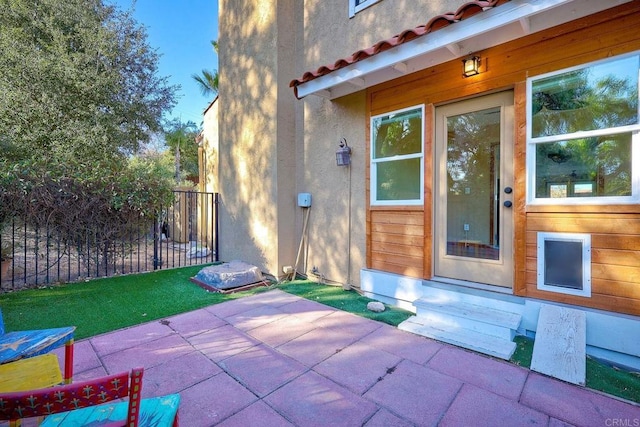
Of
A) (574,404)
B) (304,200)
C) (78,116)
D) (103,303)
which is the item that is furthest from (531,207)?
(78,116)

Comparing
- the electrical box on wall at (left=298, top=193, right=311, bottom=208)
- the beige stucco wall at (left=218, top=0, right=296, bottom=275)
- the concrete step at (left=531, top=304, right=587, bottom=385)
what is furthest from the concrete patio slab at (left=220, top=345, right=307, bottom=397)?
the electrical box on wall at (left=298, top=193, right=311, bottom=208)

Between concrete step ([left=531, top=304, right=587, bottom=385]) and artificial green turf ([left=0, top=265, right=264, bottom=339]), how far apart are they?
12.8 feet

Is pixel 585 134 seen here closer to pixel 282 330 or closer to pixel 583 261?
pixel 583 261

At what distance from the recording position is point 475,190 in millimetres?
3852

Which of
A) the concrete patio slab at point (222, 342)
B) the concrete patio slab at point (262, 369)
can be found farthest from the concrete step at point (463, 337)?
the concrete patio slab at point (222, 342)

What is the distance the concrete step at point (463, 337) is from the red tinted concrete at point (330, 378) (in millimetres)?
97

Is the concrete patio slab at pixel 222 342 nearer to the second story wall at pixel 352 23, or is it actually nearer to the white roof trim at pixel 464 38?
the white roof trim at pixel 464 38

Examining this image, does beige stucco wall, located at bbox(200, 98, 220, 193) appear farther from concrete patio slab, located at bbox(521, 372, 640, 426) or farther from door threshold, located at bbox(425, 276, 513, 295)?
concrete patio slab, located at bbox(521, 372, 640, 426)

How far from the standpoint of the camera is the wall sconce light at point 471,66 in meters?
3.54

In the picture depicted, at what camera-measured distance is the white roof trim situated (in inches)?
105

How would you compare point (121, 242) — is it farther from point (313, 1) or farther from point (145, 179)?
point (313, 1)

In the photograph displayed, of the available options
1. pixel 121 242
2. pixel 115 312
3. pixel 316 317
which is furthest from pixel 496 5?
pixel 121 242

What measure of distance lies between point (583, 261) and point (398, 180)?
229 centimetres

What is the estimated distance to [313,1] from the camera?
216 inches
